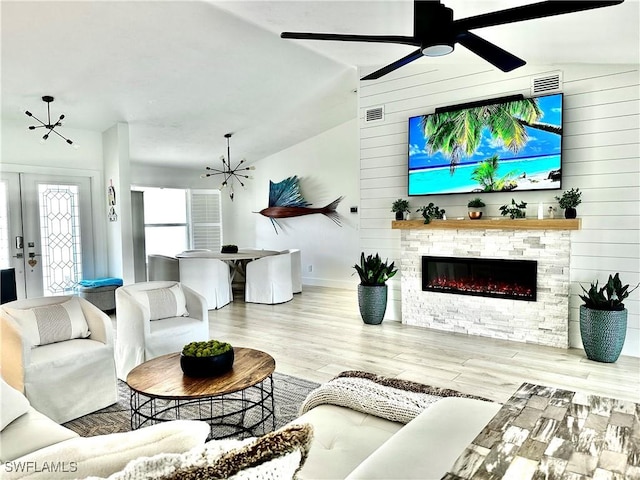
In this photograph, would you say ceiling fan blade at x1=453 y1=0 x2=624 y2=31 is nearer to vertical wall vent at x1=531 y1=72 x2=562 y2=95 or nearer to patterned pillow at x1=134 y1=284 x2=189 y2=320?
vertical wall vent at x1=531 y1=72 x2=562 y2=95

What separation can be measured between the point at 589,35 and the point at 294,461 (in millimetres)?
3843

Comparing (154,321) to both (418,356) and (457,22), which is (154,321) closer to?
(418,356)

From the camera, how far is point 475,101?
4.97m

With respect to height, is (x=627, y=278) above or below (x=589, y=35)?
below

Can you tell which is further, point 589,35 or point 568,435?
point 589,35

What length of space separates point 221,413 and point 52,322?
1.35m

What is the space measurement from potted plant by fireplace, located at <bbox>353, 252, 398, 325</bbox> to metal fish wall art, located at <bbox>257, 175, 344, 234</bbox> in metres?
3.10

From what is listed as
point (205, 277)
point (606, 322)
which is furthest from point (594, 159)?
point (205, 277)

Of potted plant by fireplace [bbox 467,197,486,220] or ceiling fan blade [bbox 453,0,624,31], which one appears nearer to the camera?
ceiling fan blade [bbox 453,0,624,31]

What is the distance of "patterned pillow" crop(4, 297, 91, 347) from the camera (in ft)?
9.83

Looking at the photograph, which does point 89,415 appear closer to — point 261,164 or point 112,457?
point 112,457

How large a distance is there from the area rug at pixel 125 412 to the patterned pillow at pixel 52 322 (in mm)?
568

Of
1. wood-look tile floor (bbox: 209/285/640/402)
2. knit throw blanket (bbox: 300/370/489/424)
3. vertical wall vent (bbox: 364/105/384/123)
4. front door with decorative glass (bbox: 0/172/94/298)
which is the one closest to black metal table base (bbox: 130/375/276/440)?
knit throw blanket (bbox: 300/370/489/424)

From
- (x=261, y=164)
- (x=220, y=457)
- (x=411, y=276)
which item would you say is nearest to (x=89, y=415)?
(x=220, y=457)
